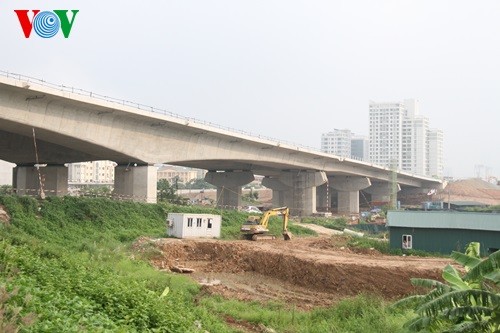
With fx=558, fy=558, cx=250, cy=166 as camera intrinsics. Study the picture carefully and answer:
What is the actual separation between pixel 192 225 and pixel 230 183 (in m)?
27.9

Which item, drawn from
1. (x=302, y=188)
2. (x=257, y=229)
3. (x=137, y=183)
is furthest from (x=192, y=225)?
(x=302, y=188)

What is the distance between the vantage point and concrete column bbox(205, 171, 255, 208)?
200 ft

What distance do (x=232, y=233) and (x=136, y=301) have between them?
24.8m

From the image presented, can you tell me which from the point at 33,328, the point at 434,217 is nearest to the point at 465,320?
the point at 33,328

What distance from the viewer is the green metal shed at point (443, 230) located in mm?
27328

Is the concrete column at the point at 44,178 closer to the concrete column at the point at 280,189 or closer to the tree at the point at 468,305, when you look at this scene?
the concrete column at the point at 280,189

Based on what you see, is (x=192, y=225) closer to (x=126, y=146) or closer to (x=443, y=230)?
(x=126, y=146)

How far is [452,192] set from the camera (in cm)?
11081

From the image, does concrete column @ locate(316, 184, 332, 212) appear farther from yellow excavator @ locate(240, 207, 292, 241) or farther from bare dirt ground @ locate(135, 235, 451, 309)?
bare dirt ground @ locate(135, 235, 451, 309)

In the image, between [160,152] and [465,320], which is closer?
[465,320]

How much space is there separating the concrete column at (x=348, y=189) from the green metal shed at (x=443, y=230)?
4531 centimetres

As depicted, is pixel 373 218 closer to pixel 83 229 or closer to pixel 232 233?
pixel 232 233

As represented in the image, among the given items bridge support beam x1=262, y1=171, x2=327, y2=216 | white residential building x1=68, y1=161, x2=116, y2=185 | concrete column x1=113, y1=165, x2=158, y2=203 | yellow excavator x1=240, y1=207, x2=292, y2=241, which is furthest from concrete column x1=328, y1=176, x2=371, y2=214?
white residential building x1=68, y1=161, x2=116, y2=185

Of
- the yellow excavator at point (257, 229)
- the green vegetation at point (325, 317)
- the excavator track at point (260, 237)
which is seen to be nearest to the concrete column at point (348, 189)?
the yellow excavator at point (257, 229)
